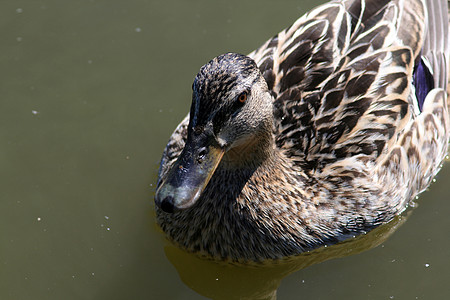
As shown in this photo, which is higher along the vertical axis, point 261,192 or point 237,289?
point 261,192

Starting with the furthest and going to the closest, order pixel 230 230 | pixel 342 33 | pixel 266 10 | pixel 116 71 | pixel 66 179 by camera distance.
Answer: pixel 266 10 < pixel 116 71 < pixel 66 179 < pixel 342 33 < pixel 230 230

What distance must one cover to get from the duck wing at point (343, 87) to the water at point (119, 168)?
0.99m

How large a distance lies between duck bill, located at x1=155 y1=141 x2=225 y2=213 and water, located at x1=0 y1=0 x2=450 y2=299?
128 cm

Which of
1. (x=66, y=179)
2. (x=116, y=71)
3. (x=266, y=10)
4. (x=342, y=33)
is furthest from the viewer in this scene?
(x=266, y=10)

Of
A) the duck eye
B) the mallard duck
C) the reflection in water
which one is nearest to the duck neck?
the mallard duck

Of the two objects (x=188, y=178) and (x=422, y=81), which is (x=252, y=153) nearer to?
(x=188, y=178)

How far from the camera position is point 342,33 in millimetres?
5738

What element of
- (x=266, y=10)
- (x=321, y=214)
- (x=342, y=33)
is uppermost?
(x=342, y=33)

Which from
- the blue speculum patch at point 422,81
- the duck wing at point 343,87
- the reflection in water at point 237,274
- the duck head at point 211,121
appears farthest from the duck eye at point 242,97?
the blue speculum patch at point 422,81

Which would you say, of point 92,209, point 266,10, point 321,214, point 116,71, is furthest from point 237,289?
point 266,10

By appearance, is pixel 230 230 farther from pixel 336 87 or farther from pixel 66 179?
pixel 66 179

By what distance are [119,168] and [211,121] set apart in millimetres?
2133

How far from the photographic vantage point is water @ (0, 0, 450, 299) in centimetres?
550

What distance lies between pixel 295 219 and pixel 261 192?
37cm
